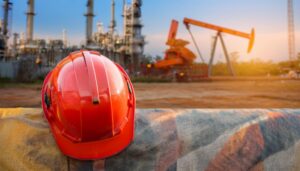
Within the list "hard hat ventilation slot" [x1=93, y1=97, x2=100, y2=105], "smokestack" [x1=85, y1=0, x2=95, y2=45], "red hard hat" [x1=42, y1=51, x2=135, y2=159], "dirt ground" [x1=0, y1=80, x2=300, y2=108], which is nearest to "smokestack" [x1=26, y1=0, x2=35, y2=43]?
"smokestack" [x1=85, y1=0, x2=95, y2=45]

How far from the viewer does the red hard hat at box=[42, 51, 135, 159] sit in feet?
3.93

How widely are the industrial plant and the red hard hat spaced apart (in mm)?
15616

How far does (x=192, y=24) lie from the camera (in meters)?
20.2

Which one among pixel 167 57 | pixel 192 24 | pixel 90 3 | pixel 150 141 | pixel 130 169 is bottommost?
pixel 130 169

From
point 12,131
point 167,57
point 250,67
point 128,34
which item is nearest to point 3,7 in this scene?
point 128,34

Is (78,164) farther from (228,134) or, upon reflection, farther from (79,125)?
(228,134)

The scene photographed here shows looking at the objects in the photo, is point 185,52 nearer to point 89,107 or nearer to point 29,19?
point 29,19

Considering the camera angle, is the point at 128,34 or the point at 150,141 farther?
the point at 128,34

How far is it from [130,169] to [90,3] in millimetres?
25737

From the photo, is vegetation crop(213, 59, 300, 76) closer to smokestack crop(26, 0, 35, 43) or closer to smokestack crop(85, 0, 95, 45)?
smokestack crop(85, 0, 95, 45)

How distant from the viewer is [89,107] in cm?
118

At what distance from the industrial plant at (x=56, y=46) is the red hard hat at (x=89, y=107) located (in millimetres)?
15616

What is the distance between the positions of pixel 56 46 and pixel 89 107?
25559 millimetres

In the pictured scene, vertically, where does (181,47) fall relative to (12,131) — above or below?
above
